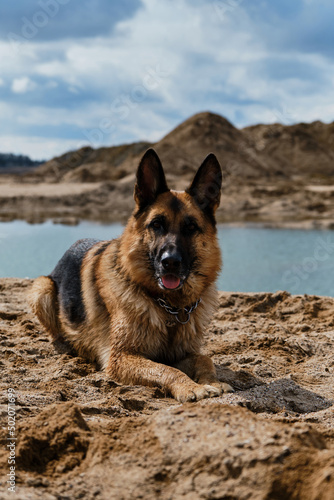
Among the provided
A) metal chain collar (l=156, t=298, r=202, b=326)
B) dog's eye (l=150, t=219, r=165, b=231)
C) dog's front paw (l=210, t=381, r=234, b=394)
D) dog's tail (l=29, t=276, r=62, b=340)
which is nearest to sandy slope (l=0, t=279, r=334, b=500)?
dog's front paw (l=210, t=381, r=234, b=394)

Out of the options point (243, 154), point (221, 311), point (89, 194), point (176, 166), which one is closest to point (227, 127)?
point (243, 154)

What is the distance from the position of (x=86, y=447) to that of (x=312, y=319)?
4322 mm

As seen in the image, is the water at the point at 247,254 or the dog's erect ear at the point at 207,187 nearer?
the dog's erect ear at the point at 207,187

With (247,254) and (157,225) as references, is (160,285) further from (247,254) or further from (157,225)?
(247,254)

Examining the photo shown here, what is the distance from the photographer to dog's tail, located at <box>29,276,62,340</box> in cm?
543

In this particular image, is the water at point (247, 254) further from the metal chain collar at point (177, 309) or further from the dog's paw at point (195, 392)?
the dog's paw at point (195, 392)

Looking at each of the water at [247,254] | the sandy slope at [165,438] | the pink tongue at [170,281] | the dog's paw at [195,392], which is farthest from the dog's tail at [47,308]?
the water at [247,254]

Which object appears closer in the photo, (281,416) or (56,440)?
(56,440)

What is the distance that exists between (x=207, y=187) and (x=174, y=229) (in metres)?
0.58

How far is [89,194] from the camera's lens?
Result: 96.1 ft

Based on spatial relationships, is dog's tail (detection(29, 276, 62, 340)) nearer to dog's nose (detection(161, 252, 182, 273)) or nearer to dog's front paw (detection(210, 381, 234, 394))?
dog's nose (detection(161, 252, 182, 273))

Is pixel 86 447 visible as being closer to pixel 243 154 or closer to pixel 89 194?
pixel 89 194

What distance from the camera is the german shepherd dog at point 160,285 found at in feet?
13.6

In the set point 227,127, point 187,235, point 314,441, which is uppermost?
point 227,127
